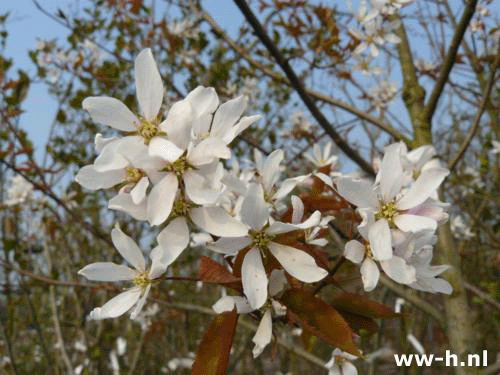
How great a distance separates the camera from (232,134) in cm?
78

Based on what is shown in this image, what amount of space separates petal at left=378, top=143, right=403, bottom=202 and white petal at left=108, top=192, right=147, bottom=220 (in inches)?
14.3

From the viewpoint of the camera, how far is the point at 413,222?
0.81 metres

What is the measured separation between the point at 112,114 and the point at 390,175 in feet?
1.42

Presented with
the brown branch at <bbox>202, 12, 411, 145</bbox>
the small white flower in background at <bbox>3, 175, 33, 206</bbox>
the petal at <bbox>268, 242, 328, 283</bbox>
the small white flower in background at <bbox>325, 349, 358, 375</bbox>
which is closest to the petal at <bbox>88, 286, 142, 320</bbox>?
the petal at <bbox>268, 242, 328, 283</bbox>

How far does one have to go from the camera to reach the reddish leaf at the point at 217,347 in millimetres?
781

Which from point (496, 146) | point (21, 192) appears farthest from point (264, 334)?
point (496, 146)

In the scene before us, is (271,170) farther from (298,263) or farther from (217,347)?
(217,347)

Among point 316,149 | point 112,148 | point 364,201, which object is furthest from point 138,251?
point 316,149

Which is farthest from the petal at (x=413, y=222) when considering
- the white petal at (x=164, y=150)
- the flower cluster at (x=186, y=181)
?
the white petal at (x=164, y=150)

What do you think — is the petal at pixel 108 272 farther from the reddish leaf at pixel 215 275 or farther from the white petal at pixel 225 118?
the white petal at pixel 225 118

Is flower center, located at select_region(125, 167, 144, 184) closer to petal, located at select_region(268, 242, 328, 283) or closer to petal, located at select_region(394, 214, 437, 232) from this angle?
petal, located at select_region(268, 242, 328, 283)

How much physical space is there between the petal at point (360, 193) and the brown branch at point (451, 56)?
0.98 metres

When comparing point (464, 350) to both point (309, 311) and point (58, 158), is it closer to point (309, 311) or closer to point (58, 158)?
point (309, 311)

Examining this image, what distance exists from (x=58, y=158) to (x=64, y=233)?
1.38 ft
